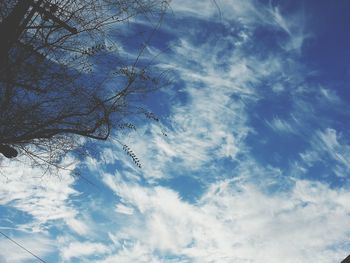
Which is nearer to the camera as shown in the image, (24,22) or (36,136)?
(24,22)

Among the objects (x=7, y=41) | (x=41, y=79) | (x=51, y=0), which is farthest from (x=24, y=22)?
(x=41, y=79)

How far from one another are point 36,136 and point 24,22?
2.32 meters

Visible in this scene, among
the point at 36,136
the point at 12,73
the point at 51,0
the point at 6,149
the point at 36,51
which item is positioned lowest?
the point at 6,149

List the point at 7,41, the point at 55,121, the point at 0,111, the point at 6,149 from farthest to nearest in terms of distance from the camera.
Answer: the point at 55,121 < the point at 0,111 < the point at 6,149 < the point at 7,41

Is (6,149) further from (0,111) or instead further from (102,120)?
(102,120)

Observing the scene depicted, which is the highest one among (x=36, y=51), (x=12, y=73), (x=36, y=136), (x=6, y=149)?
(x=36, y=51)

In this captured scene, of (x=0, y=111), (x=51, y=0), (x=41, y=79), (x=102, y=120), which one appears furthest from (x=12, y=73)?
(x=102, y=120)

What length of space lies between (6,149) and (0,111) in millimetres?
1225

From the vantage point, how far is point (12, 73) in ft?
18.0

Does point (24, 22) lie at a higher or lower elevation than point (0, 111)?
higher

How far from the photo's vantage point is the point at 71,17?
5746 millimetres

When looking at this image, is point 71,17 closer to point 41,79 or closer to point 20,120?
point 41,79

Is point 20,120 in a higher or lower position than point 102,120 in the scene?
lower

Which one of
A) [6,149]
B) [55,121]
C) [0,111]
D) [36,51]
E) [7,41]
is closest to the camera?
[7,41]
